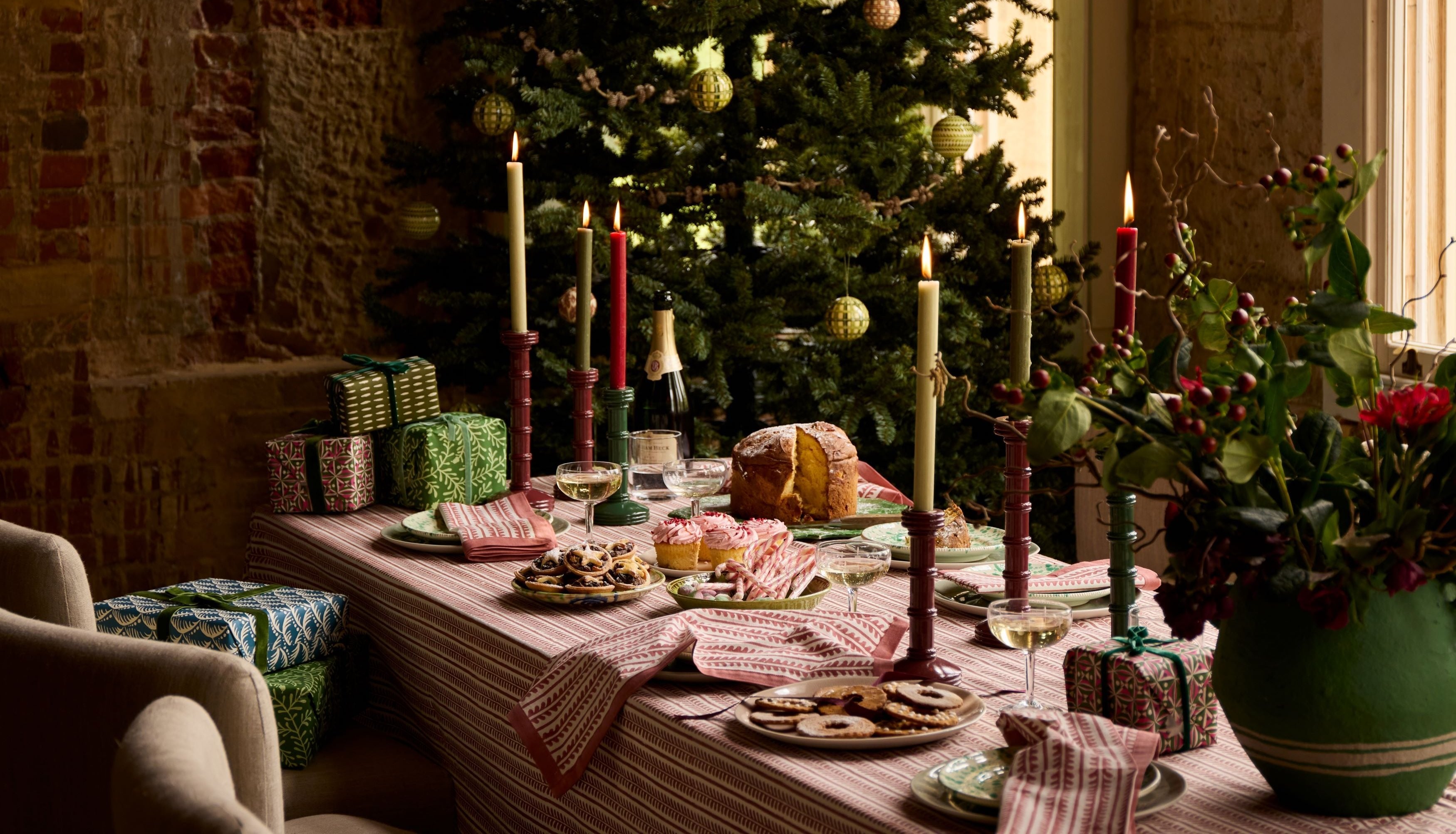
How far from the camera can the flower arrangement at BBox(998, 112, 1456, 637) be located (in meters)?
1.10

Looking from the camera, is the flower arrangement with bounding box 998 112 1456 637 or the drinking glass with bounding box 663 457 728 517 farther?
the drinking glass with bounding box 663 457 728 517

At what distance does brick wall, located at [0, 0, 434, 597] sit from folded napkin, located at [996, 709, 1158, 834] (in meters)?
2.88

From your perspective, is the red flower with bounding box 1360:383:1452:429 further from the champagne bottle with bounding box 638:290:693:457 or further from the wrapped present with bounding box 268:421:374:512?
the wrapped present with bounding box 268:421:374:512

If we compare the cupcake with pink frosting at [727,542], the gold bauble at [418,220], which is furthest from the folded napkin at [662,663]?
the gold bauble at [418,220]

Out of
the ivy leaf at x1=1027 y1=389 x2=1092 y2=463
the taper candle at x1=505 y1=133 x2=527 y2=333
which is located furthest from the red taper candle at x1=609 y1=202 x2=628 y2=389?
the ivy leaf at x1=1027 y1=389 x2=1092 y2=463

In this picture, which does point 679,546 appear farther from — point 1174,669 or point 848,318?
point 848,318

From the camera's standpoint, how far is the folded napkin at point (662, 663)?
149cm

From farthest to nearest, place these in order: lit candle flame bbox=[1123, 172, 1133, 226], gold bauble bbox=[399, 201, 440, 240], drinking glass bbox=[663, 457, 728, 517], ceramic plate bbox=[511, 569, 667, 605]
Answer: gold bauble bbox=[399, 201, 440, 240] → drinking glass bbox=[663, 457, 728, 517] → ceramic plate bbox=[511, 569, 667, 605] → lit candle flame bbox=[1123, 172, 1133, 226]

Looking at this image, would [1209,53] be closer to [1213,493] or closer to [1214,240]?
[1214,240]

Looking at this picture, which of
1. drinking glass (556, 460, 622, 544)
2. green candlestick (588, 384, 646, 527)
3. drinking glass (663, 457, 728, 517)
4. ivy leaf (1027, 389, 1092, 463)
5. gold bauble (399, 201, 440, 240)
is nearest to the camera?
ivy leaf (1027, 389, 1092, 463)

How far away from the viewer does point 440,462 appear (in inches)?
94.1

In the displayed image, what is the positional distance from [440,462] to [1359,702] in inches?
62.1

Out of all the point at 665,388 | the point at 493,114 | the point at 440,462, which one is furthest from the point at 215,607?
the point at 493,114

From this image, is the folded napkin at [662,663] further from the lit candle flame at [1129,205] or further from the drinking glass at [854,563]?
the lit candle flame at [1129,205]
